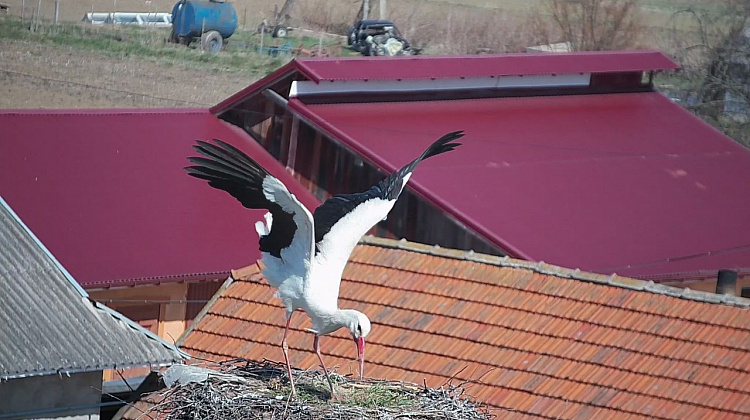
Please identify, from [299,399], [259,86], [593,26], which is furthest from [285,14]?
[299,399]

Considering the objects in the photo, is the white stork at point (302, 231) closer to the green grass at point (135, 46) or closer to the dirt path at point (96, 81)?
the dirt path at point (96, 81)

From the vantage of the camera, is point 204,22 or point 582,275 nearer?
point 582,275

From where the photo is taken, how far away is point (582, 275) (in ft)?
34.8

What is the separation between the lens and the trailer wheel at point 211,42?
3066cm

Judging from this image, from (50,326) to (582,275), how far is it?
13.4 feet

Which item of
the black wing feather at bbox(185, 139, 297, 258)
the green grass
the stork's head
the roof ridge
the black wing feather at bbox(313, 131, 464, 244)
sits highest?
the black wing feather at bbox(185, 139, 297, 258)

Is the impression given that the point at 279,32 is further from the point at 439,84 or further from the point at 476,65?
the point at 439,84

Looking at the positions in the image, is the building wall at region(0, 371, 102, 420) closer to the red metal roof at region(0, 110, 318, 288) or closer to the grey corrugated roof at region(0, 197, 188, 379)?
the grey corrugated roof at region(0, 197, 188, 379)

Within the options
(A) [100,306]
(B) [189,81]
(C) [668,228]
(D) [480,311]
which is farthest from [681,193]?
(B) [189,81]

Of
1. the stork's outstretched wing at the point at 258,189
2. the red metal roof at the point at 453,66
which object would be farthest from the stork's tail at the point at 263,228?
the red metal roof at the point at 453,66

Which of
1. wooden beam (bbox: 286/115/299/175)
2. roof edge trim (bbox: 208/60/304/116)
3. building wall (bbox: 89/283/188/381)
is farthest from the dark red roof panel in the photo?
building wall (bbox: 89/283/188/381)

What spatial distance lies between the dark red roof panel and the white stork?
7348 millimetres

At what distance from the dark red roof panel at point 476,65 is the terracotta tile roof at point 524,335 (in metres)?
4.84

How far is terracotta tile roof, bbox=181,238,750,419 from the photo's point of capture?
9.42m
